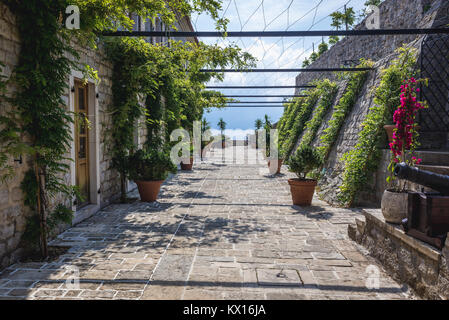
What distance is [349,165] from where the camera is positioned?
21.0 feet

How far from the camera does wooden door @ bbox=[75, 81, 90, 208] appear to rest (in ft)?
16.4

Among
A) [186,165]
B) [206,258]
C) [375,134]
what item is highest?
[375,134]

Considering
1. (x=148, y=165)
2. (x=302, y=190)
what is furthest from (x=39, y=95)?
(x=302, y=190)

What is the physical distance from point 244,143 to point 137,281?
30327 millimetres

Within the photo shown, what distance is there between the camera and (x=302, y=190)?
605cm

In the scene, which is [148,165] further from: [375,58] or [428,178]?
[375,58]

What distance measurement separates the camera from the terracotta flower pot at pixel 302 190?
19.8 ft

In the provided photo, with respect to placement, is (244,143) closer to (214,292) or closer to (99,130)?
(99,130)

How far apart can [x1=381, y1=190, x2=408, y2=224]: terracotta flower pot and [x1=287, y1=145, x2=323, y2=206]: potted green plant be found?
281 centimetres

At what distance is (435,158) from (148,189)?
5065 millimetres

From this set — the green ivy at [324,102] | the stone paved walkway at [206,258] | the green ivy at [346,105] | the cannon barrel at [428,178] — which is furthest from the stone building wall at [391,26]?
the cannon barrel at [428,178]

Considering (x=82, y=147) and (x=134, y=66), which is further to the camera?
(x=134, y=66)

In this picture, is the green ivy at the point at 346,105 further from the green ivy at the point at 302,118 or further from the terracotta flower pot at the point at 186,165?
the terracotta flower pot at the point at 186,165
